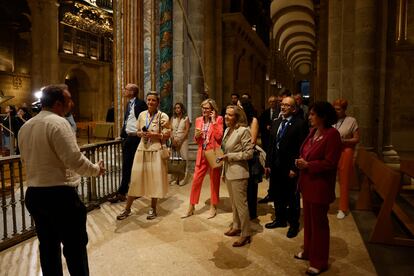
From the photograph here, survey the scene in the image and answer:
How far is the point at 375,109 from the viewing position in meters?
7.96

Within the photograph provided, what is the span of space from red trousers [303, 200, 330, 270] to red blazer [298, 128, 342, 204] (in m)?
0.10

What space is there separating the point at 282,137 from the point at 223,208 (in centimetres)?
179

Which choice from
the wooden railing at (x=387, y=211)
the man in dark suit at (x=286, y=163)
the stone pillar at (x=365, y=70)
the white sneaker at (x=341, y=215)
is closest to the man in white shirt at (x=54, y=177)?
the man in dark suit at (x=286, y=163)

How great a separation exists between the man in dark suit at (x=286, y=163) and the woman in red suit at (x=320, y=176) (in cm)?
88

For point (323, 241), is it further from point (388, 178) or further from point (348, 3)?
point (348, 3)

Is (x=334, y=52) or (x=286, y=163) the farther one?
(x=334, y=52)

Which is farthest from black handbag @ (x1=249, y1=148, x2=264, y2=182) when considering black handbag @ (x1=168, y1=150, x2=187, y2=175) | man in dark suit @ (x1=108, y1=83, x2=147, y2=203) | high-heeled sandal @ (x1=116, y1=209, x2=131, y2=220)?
black handbag @ (x1=168, y1=150, x2=187, y2=175)

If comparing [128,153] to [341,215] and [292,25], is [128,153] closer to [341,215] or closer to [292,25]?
[341,215]

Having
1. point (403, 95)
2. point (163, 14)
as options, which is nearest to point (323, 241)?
point (163, 14)

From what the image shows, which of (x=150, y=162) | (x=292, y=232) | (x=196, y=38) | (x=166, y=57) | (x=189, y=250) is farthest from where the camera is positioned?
(x=196, y=38)

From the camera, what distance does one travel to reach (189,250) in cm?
443

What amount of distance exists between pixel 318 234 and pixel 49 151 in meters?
2.52

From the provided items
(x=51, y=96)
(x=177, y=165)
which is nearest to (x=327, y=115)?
(x=51, y=96)

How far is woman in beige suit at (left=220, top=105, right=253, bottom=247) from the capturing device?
448 cm
